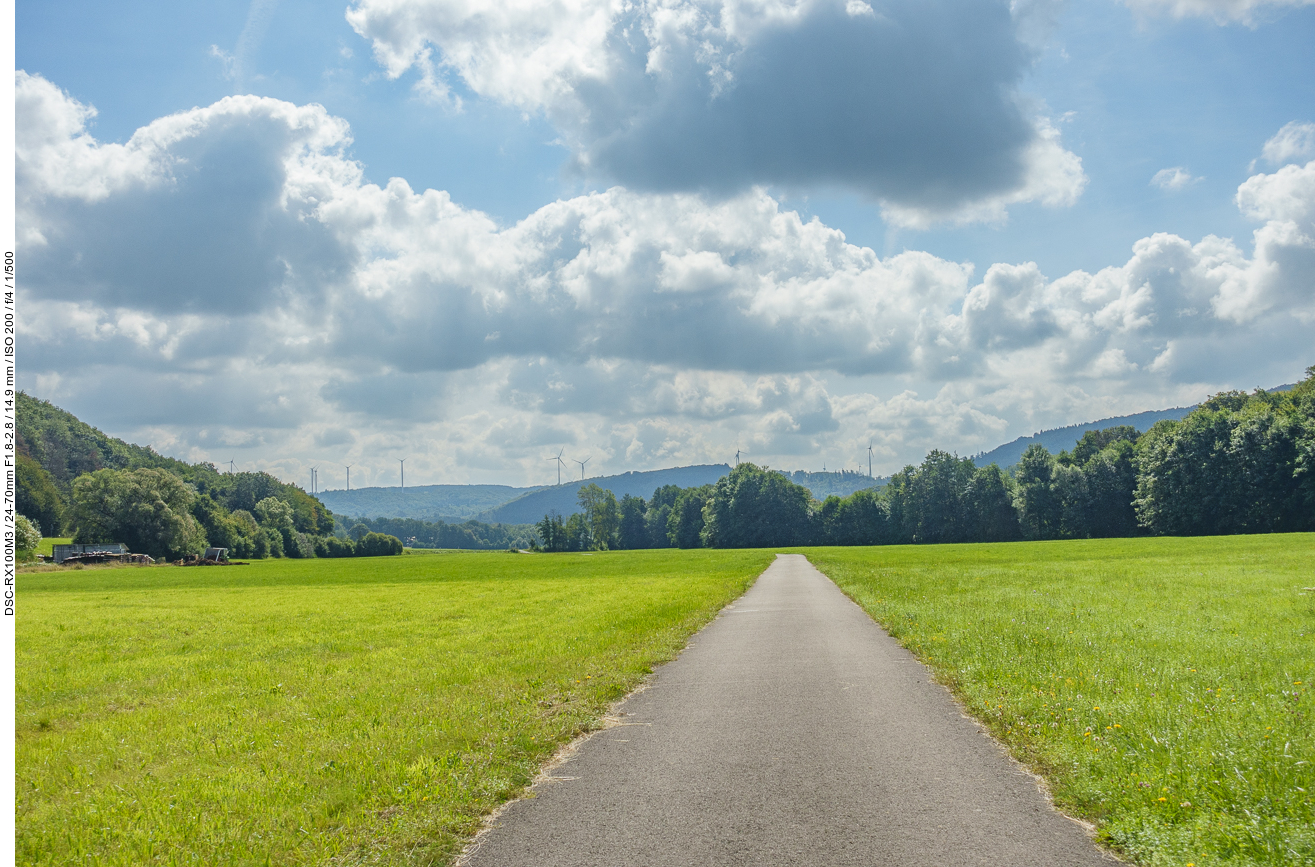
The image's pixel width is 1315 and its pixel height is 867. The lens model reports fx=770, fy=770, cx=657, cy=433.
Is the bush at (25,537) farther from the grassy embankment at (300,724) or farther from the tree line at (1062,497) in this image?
the tree line at (1062,497)

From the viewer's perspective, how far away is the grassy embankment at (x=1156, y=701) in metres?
6.07

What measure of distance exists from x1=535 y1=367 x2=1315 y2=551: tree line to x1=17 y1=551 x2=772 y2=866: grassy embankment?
324 ft

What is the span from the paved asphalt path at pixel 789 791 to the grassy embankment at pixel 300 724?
795mm

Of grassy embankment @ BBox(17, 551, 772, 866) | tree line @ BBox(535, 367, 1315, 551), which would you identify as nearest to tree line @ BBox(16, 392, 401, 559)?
tree line @ BBox(535, 367, 1315, 551)

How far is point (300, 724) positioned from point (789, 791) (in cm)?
718

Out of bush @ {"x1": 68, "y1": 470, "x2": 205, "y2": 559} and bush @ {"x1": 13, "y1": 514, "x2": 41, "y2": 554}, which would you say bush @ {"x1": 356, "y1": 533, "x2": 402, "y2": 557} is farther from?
bush @ {"x1": 13, "y1": 514, "x2": 41, "y2": 554}

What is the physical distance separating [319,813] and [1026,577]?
3390cm

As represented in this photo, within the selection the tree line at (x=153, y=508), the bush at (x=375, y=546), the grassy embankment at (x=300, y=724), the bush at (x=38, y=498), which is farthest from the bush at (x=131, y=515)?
the grassy embankment at (x=300, y=724)

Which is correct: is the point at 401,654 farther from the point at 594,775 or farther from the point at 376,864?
the point at 376,864

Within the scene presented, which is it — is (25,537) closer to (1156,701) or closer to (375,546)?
(375,546)

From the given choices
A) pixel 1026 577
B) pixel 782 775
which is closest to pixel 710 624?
pixel 782 775

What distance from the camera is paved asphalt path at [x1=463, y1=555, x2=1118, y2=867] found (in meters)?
5.75

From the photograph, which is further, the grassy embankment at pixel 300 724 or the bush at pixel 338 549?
the bush at pixel 338 549

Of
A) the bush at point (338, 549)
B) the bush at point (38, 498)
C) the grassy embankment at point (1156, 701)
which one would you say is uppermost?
the bush at point (38, 498)
